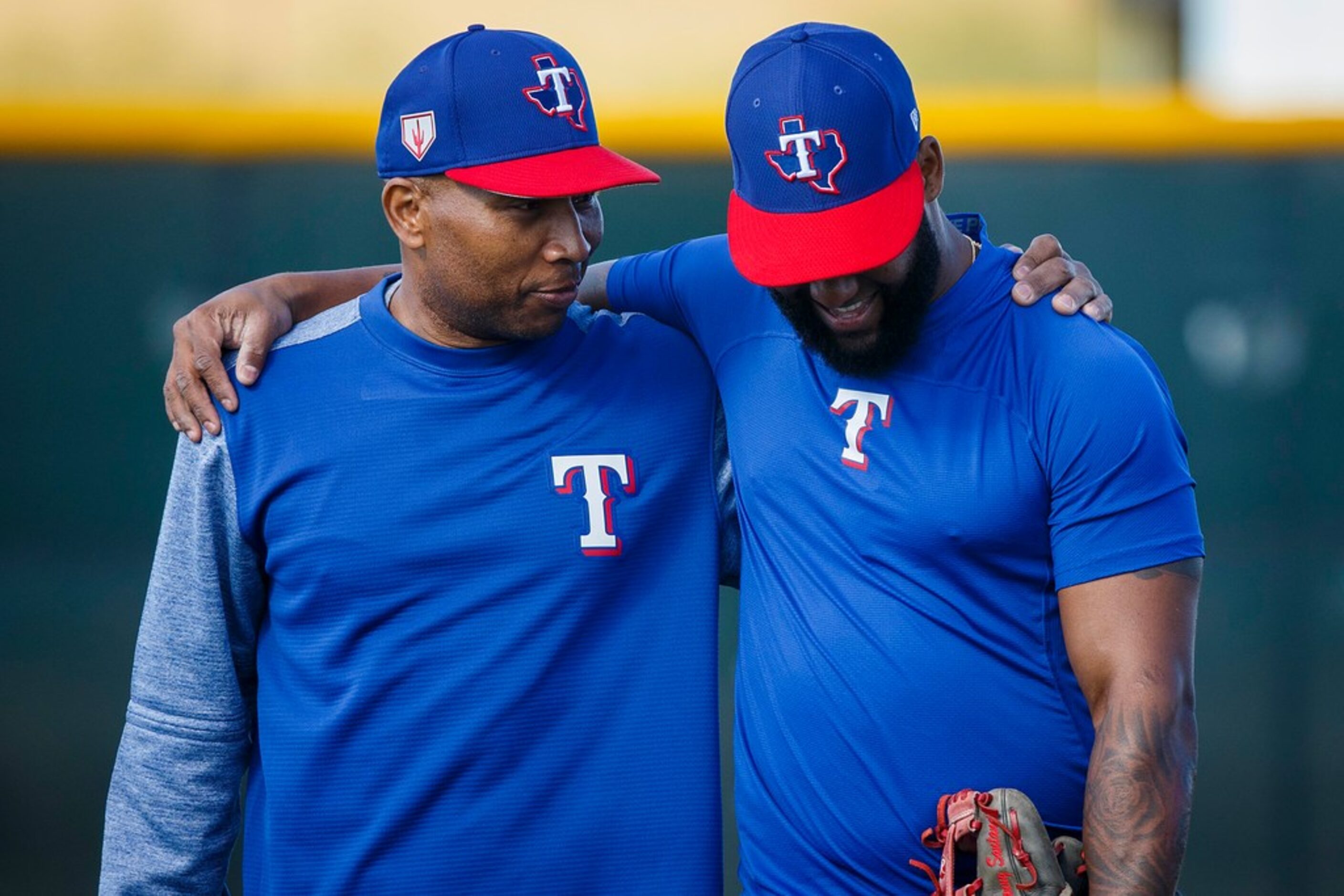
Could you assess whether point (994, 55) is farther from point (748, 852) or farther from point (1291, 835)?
point (748, 852)

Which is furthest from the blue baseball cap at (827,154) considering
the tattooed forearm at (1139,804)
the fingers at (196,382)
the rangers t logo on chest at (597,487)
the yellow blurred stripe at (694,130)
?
the yellow blurred stripe at (694,130)

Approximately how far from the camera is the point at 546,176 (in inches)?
72.7

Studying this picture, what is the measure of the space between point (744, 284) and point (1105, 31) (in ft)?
14.1

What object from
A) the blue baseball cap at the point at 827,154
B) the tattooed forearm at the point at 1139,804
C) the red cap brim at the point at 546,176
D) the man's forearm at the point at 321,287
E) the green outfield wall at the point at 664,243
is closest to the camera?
the tattooed forearm at the point at 1139,804

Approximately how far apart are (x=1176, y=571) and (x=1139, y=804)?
0.85ft

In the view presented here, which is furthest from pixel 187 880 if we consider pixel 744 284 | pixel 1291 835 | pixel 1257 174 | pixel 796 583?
pixel 1257 174

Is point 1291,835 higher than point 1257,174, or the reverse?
point 1257,174

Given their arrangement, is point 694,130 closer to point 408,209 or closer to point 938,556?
point 408,209

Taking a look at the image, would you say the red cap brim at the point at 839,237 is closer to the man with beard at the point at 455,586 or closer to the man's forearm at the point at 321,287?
the man with beard at the point at 455,586

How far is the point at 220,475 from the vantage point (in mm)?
1909

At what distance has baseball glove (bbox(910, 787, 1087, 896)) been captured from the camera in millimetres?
1661

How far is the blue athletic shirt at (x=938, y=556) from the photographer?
65.1 inches

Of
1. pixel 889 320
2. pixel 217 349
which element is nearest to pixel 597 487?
pixel 889 320

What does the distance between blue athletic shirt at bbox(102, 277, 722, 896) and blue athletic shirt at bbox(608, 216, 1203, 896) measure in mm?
148
